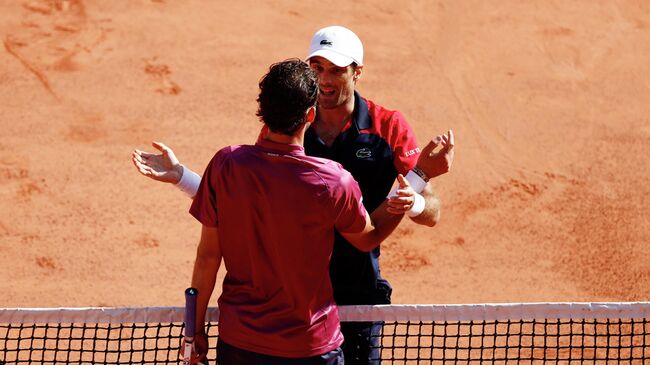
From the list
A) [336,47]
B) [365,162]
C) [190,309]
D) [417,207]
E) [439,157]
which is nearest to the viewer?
[190,309]

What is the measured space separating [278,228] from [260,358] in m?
0.60

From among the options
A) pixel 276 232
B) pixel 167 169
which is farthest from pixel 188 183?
pixel 276 232

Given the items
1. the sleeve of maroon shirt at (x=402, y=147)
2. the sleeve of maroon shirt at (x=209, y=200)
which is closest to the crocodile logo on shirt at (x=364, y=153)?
the sleeve of maroon shirt at (x=402, y=147)

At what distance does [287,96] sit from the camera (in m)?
4.31

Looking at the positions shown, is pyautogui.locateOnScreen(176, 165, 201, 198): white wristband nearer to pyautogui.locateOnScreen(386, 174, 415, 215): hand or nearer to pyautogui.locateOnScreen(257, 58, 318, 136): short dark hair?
pyautogui.locateOnScreen(257, 58, 318, 136): short dark hair

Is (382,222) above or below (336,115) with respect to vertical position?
→ below

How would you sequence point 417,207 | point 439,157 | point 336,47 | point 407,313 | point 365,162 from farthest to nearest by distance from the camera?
point 407,313 < point 336,47 < point 365,162 < point 439,157 < point 417,207

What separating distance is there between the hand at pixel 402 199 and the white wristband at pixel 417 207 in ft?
0.42

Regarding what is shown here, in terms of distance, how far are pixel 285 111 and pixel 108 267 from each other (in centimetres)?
571

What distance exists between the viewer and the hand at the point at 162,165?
5.14 metres

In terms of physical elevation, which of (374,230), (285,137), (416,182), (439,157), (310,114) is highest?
(310,114)

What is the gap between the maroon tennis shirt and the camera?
436cm

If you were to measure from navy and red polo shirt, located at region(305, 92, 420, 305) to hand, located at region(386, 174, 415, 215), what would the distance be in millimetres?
546

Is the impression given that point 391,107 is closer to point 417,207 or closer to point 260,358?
point 417,207
